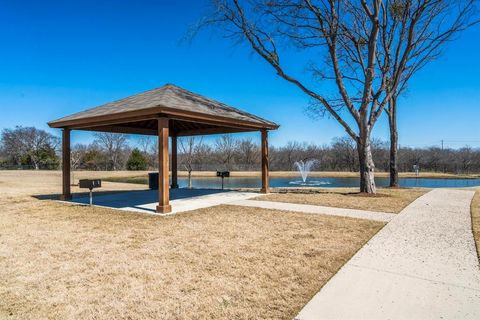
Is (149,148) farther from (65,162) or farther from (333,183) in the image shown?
(65,162)

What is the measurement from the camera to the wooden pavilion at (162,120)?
7039mm

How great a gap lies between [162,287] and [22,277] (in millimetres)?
1691

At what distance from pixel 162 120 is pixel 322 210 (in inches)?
173

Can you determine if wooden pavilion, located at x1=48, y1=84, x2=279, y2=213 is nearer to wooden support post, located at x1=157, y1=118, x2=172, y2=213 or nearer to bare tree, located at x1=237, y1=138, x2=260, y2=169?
wooden support post, located at x1=157, y1=118, x2=172, y2=213

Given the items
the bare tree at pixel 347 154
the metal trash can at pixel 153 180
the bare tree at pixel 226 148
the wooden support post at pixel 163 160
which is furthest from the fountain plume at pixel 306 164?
the wooden support post at pixel 163 160

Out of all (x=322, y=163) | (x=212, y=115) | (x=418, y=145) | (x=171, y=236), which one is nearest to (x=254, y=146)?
(x=322, y=163)

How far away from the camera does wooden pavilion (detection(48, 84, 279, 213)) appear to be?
7.04 metres

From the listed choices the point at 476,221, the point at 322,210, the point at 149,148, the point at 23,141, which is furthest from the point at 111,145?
the point at 476,221

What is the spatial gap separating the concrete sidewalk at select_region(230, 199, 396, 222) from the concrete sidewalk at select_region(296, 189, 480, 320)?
4.14 feet

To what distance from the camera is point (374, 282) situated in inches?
126

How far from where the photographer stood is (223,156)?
146 ft

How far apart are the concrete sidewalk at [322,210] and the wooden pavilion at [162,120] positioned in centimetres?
246

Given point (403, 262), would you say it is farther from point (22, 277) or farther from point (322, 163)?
point (322, 163)

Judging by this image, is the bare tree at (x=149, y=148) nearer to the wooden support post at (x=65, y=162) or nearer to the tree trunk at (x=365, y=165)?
the wooden support post at (x=65, y=162)
